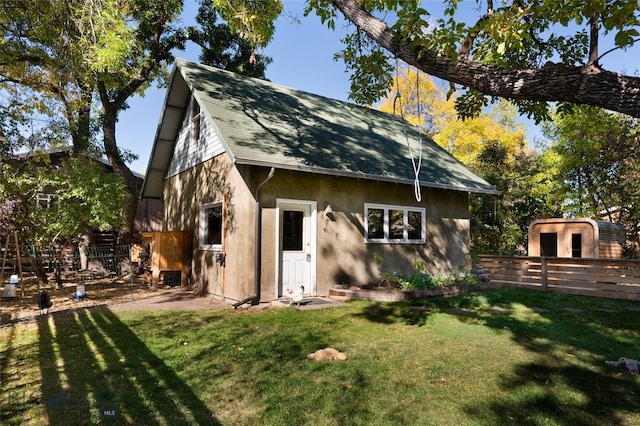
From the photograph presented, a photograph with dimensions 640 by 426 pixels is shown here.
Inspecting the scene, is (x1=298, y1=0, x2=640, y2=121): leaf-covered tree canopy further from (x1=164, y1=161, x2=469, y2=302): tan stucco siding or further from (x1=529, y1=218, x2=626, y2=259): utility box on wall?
(x1=529, y1=218, x2=626, y2=259): utility box on wall

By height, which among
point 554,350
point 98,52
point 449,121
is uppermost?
point 449,121

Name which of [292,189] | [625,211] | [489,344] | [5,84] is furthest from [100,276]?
[625,211]

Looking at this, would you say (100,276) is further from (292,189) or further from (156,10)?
(156,10)

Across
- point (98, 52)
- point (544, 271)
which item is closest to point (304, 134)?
point (98, 52)

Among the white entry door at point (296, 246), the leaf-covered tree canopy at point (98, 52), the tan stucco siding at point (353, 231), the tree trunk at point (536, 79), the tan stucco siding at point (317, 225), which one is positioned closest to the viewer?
the tree trunk at point (536, 79)

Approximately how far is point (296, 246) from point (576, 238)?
39.3 ft

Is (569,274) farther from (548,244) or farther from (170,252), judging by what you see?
(170,252)

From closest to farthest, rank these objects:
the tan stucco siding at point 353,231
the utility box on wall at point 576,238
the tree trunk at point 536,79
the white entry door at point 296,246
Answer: the tree trunk at point 536,79
the tan stucco siding at point 353,231
the white entry door at point 296,246
the utility box on wall at point 576,238

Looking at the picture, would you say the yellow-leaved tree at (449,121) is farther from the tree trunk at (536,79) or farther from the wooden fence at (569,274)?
the tree trunk at (536,79)

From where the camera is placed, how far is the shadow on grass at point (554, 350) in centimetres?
361

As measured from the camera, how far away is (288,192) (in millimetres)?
9422

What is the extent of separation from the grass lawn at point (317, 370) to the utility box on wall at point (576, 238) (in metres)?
7.23

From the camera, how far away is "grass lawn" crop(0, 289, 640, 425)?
356 cm

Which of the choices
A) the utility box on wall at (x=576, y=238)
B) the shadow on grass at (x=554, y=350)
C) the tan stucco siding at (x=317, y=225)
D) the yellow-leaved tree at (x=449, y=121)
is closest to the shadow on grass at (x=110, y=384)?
the shadow on grass at (x=554, y=350)
